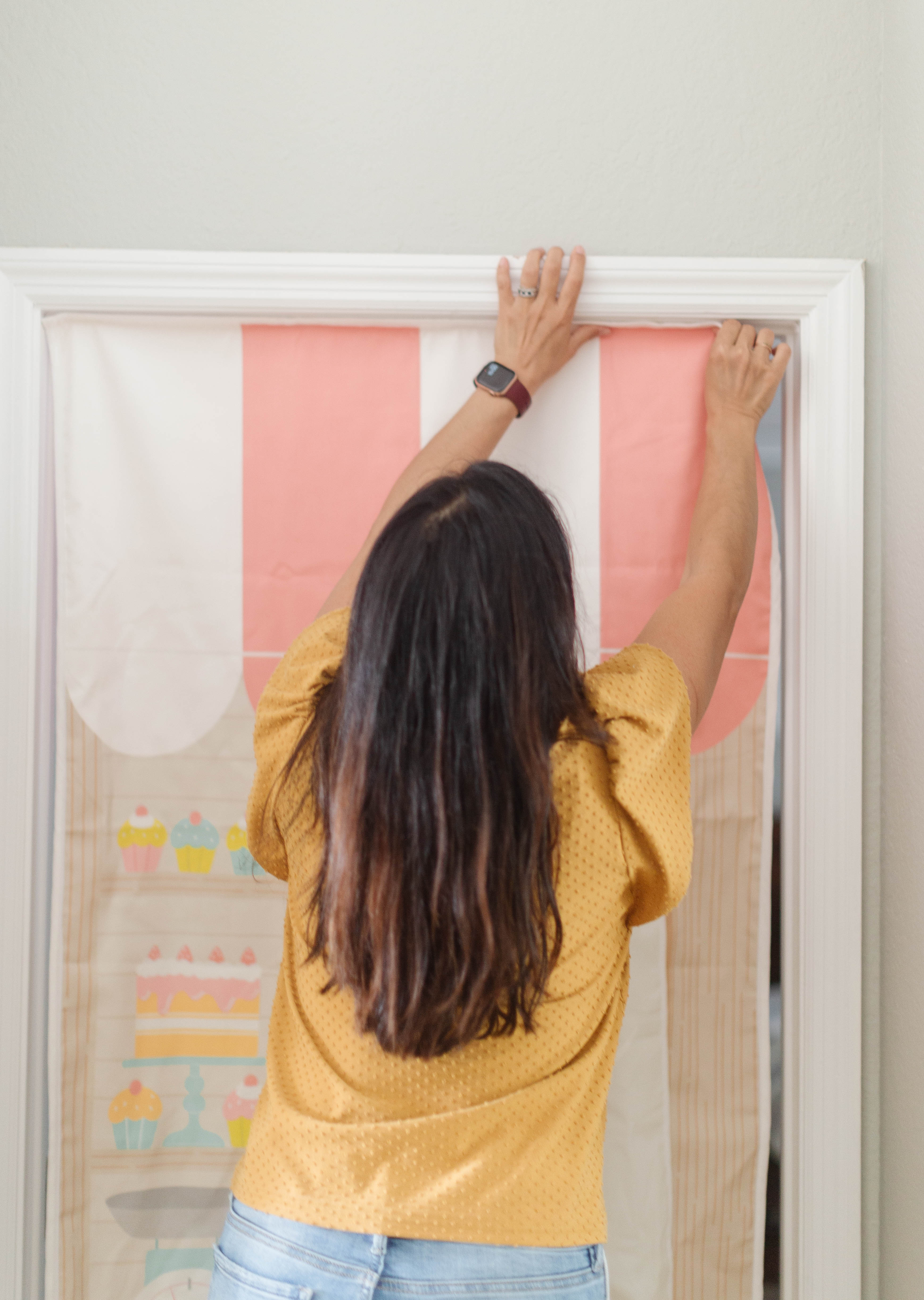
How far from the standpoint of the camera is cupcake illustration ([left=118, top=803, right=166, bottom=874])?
1.29 m

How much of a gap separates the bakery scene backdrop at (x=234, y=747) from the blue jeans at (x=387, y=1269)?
1.59 feet

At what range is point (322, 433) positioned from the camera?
128 centimetres

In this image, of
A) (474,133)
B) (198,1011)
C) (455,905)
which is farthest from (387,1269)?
A: (474,133)

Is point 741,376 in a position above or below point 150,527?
above

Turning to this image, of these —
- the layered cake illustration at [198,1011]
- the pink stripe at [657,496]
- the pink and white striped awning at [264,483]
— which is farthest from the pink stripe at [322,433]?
the layered cake illustration at [198,1011]

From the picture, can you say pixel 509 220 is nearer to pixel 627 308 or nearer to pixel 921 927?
pixel 627 308

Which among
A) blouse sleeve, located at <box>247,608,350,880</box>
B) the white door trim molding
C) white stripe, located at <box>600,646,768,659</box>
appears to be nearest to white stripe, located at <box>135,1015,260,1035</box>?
the white door trim molding

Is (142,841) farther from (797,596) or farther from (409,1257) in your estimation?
(797,596)

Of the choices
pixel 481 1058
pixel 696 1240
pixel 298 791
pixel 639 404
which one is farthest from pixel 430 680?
pixel 696 1240

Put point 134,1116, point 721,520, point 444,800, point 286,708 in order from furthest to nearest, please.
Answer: point 134,1116
point 721,520
point 286,708
point 444,800

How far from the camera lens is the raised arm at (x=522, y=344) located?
1159 millimetres

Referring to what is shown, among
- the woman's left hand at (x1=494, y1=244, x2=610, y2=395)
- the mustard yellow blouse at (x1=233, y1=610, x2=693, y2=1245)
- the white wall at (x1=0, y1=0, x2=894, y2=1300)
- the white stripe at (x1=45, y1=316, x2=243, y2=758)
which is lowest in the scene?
the mustard yellow blouse at (x1=233, y1=610, x2=693, y2=1245)

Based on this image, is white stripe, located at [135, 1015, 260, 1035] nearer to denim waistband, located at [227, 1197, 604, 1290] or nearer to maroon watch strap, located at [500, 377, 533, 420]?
denim waistband, located at [227, 1197, 604, 1290]

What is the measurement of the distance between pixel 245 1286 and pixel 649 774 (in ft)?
1.95
